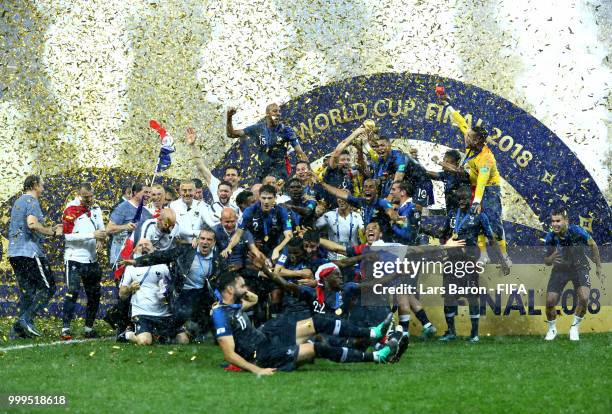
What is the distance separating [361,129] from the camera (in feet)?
41.2

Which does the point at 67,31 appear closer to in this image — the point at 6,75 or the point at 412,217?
the point at 6,75

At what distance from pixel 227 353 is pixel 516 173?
7816mm

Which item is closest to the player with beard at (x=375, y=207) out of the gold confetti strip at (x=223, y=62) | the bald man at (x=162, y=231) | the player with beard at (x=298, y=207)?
the player with beard at (x=298, y=207)

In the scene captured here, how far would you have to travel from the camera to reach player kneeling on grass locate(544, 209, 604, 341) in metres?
11.6

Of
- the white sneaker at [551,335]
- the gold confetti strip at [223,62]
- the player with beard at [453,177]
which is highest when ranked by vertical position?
the gold confetti strip at [223,62]

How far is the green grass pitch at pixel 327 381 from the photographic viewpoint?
7.49 m

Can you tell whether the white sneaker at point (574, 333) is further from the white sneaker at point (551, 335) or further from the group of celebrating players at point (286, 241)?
the white sneaker at point (551, 335)

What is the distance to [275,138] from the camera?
1302cm

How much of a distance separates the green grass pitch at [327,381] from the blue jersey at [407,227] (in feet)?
4.39

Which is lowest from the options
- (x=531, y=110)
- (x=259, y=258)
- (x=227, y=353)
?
(x=227, y=353)

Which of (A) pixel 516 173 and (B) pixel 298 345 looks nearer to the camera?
(B) pixel 298 345


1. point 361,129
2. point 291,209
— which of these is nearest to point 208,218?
point 291,209

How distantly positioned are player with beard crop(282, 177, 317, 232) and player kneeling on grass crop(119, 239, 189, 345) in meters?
1.50

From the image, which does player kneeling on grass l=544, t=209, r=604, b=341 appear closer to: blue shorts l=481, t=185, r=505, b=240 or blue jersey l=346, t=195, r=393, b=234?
blue shorts l=481, t=185, r=505, b=240
